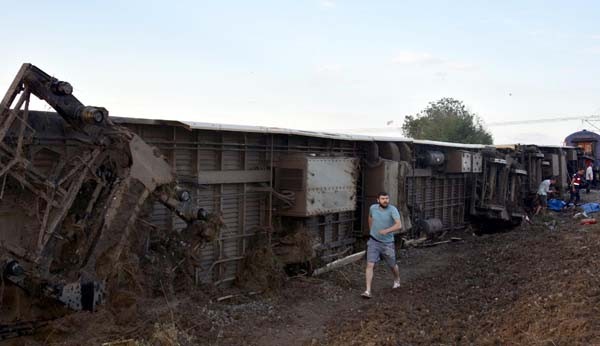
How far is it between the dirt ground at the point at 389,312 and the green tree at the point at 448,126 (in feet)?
138

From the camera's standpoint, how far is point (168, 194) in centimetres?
755

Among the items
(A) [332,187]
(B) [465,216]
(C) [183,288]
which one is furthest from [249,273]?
(B) [465,216]

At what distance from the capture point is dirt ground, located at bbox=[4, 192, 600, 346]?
6367 millimetres

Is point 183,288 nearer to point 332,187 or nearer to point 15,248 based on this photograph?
point 15,248

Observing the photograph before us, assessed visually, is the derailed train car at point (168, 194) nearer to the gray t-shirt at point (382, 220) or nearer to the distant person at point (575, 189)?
the gray t-shirt at point (382, 220)

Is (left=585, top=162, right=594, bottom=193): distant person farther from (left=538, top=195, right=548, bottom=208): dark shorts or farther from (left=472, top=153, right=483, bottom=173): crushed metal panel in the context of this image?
(left=472, top=153, right=483, bottom=173): crushed metal panel

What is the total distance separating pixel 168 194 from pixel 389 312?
346 cm

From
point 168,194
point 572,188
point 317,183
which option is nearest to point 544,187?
point 572,188

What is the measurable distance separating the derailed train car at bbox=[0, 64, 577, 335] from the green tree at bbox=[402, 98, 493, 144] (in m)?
38.1

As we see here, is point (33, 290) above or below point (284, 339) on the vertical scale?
above

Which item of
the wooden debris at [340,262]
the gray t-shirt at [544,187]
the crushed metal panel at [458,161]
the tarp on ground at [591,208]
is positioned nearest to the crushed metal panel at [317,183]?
the wooden debris at [340,262]

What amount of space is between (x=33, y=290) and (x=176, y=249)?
8.26 ft

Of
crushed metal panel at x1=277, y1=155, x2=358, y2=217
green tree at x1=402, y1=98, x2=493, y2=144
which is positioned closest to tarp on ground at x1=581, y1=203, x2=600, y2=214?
crushed metal panel at x1=277, y1=155, x2=358, y2=217

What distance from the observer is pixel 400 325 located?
7.43 meters
